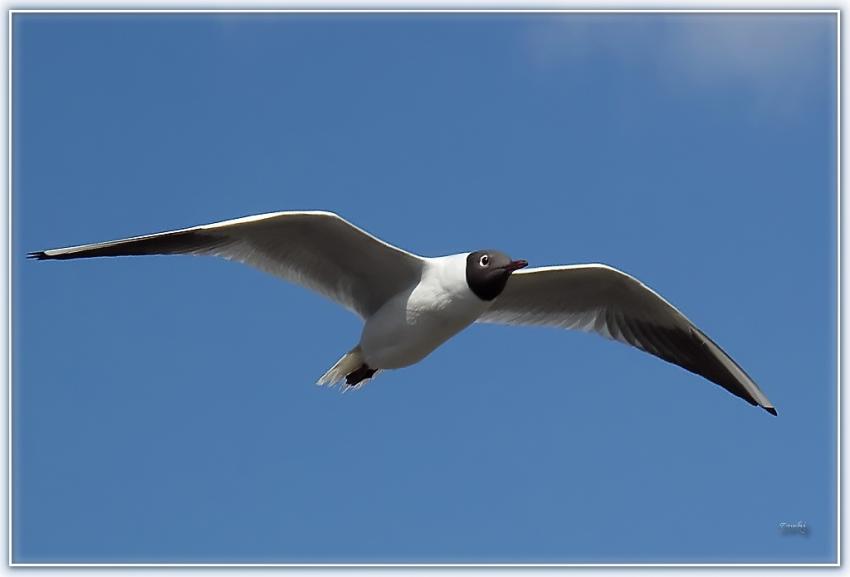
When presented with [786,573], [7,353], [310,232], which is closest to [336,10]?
[310,232]

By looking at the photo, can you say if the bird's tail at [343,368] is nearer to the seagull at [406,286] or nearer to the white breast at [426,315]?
the seagull at [406,286]

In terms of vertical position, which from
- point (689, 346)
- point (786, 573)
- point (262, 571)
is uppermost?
point (689, 346)

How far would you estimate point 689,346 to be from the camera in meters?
10.3

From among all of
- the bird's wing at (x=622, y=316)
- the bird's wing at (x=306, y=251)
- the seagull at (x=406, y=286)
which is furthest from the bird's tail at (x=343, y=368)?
the bird's wing at (x=622, y=316)

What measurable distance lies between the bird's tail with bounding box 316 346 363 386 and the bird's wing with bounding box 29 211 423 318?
0.32 m

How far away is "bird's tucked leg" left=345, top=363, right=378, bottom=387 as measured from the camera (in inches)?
381

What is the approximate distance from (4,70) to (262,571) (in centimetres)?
388

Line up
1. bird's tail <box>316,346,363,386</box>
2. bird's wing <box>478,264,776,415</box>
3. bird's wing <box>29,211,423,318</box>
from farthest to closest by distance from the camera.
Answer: bird's wing <box>478,264,776,415</box>, bird's tail <box>316,346,363,386</box>, bird's wing <box>29,211,423,318</box>

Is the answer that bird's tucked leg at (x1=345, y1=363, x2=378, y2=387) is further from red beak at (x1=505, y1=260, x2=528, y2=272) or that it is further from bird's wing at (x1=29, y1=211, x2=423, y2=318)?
red beak at (x1=505, y1=260, x2=528, y2=272)

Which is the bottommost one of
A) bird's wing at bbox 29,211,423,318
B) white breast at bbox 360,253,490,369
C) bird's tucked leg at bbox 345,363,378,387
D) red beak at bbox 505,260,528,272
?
bird's tucked leg at bbox 345,363,378,387

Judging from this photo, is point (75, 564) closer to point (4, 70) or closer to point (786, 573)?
point (4, 70)

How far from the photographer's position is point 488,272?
8.71m

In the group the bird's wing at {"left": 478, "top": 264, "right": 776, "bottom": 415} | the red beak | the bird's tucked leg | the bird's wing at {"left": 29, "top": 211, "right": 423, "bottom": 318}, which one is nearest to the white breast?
the bird's wing at {"left": 29, "top": 211, "right": 423, "bottom": 318}

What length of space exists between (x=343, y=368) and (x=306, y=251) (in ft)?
3.46
